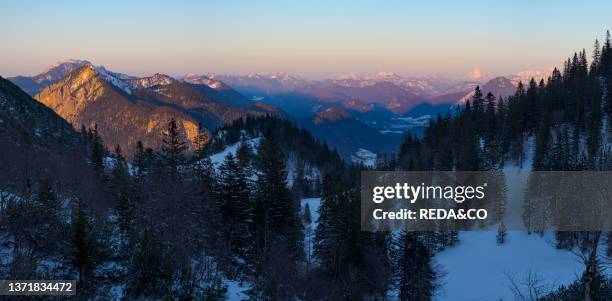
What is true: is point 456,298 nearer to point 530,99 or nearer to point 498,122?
point 498,122

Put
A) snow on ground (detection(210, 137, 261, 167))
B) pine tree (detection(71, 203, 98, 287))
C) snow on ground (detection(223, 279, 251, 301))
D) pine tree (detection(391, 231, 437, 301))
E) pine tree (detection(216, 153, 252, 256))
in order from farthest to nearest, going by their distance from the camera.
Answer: snow on ground (detection(210, 137, 261, 167)) → pine tree (detection(391, 231, 437, 301)) → pine tree (detection(216, 153, 252, 256)) → snow on ground (detection(223, 279, 251, 301)) → pine tree (detection(71, 203, 98, 287))

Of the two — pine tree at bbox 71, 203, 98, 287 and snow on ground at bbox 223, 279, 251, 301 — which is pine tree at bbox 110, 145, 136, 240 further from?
snow on ground at bbox 223, 279, 251, 301

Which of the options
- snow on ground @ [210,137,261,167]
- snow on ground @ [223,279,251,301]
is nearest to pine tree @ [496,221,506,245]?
snow on ground @ [223,279,251,301]

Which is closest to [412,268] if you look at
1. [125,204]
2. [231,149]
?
[125,204]

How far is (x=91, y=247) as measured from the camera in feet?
87.2

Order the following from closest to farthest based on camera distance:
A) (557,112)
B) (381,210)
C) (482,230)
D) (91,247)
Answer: (91,247), (381,210), (482,230), (557,112)

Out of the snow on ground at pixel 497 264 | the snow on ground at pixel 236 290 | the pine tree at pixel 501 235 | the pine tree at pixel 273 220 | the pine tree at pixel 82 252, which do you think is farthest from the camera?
the pine tree at pixel 501 235

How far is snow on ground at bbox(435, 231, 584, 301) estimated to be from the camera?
2028 inches

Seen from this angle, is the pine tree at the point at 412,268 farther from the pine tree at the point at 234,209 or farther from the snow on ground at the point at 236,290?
the snow on ground at the point at 236,290

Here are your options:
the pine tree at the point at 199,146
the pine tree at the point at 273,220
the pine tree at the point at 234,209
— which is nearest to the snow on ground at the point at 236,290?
the pine tree at the point at 273,220

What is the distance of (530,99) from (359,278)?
270 ft

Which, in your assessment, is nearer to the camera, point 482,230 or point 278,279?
point 278,279

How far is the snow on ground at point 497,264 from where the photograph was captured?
169ft

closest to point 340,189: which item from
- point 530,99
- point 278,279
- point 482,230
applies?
point 278,279
